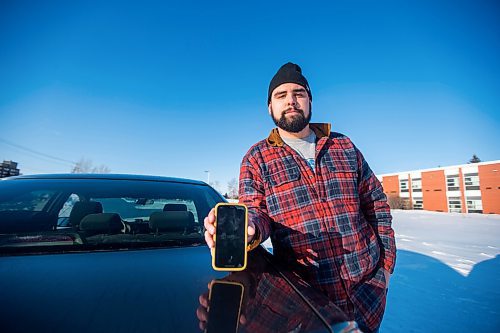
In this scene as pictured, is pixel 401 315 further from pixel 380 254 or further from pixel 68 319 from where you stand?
pixel 68 319

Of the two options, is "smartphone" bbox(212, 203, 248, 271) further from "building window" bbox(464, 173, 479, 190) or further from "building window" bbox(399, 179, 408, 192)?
"building window" bbox(399, 179, 408, 192)

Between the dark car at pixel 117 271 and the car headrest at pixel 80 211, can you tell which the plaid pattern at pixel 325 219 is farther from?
the car headrest at pixel 80 211

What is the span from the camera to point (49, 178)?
1.65 metres

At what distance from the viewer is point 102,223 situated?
1.39 metres

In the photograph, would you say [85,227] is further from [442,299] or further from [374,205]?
[442,299]

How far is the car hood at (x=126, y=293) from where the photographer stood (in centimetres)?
63

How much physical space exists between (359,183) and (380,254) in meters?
0.49

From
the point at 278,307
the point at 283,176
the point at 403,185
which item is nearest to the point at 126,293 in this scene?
the point at 278,307

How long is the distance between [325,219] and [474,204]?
1832 inches

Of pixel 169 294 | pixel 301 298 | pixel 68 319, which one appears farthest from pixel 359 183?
pixel 68 319

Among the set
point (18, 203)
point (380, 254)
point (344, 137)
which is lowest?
point (380, 254)

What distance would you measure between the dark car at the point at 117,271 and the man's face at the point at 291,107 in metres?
0.85

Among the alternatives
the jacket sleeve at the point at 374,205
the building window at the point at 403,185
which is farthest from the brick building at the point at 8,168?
the building window at the point at 403,185

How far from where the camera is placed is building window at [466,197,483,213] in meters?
32.5
